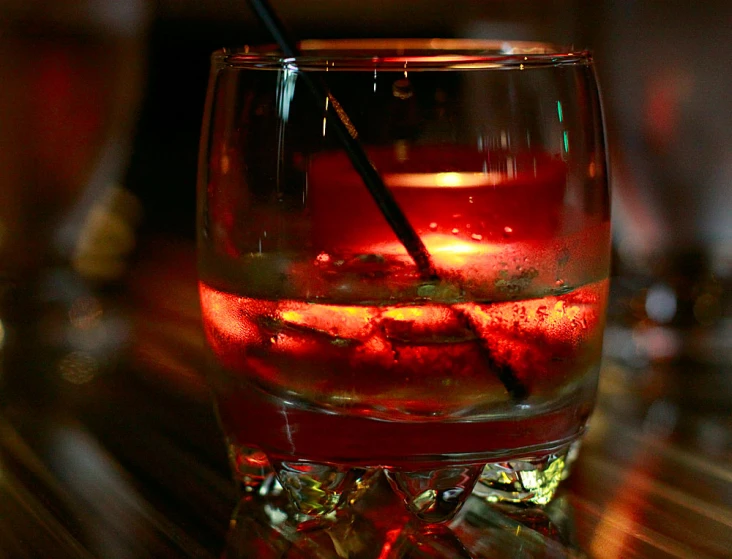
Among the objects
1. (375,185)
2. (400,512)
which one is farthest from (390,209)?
(400,512)

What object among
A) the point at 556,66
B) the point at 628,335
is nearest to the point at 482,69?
the point at 556,66

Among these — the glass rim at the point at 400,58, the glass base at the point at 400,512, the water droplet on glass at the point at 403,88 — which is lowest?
the glass base at the point at 400,512

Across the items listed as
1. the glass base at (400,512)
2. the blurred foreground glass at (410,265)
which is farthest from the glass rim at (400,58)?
the glass base at (400,512)

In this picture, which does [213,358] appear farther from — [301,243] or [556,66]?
[556,66]

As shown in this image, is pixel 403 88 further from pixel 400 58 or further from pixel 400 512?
pixel 400 512

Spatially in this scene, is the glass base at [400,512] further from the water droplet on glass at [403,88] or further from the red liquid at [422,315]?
the water droplet on glass at [403,88]

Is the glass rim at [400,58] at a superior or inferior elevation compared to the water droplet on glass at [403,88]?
superior

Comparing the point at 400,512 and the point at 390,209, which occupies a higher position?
the point at 390,209

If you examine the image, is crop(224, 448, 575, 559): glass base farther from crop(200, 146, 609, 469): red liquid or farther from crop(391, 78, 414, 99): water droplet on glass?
crop(391, 78, 414, 99): water droplet on glass
